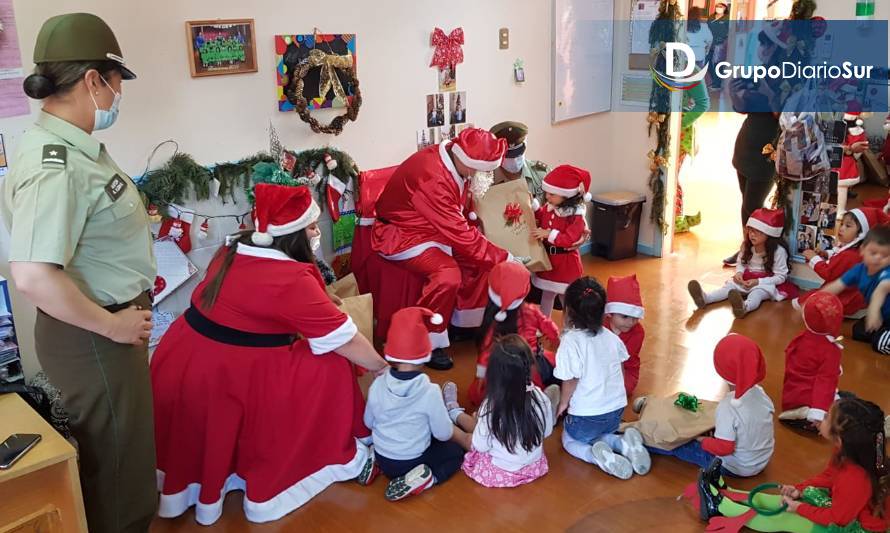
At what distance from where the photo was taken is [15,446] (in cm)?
224

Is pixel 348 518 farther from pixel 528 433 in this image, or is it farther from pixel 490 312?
pixel 490 312

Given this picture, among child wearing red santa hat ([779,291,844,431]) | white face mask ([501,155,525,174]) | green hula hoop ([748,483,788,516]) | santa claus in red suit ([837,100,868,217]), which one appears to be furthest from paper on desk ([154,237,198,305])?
santa claus in red suit ([837,100,868,217])

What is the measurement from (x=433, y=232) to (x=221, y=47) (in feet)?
4.58

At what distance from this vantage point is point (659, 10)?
18.3ft

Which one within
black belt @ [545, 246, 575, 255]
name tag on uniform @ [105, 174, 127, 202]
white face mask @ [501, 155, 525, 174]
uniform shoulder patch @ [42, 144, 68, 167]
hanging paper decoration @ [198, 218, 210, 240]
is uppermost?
uniform shoulder patch @ [42, 144, 68, 167]

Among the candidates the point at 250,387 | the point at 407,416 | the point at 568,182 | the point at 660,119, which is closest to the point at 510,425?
the point at 407,416

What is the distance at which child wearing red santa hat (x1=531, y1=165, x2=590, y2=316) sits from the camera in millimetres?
4434

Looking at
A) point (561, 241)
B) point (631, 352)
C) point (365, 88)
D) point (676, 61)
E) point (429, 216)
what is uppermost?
point (676, 61)

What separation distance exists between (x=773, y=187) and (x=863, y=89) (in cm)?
99

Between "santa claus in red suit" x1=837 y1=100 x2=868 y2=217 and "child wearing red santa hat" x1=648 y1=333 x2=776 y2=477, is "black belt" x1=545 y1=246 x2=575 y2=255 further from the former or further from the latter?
"santa claus in red suit" x1=837 y1=100 x2=868 y2=217

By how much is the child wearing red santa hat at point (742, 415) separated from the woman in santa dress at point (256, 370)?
141 centimetres

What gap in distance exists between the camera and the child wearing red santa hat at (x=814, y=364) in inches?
136

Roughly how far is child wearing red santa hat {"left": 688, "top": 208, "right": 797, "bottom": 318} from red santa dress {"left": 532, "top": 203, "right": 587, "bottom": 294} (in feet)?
3.17

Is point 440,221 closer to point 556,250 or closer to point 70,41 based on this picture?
point 556,250
